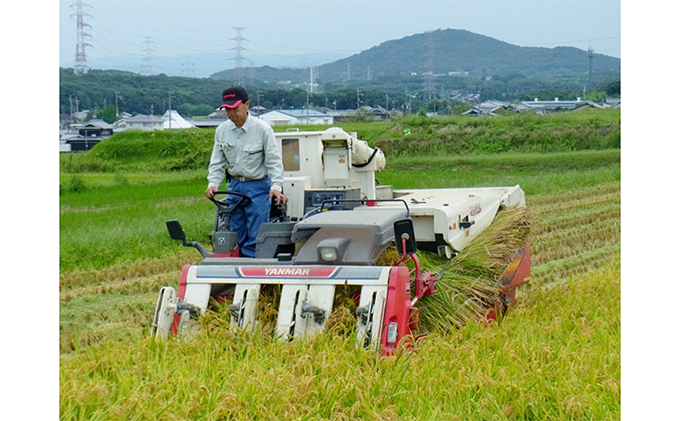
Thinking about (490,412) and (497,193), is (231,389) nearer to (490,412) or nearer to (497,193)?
(490,412)

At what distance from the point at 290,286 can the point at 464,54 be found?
193 ft

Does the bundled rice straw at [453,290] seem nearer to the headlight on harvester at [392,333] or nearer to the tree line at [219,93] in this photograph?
the headlight on harvester at [392,333]

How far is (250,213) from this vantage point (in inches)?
265

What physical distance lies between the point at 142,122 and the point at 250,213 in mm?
48748

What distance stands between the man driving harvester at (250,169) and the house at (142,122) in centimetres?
4575

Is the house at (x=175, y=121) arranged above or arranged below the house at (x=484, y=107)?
below

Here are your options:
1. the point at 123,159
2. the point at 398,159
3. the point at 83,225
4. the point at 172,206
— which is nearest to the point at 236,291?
the point at 83,225

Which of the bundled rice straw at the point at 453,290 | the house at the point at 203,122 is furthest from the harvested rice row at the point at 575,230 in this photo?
the house at the point at 203,122

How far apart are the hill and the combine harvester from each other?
89.8ft

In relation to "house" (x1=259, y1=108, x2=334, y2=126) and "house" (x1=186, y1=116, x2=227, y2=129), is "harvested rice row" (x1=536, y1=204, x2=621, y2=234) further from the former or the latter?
"house" (x1=186, y1=116, x2=227, y2=129)

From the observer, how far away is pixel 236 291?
582cm

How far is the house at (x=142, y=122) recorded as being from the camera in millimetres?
52197

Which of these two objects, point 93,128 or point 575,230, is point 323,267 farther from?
point 93,128

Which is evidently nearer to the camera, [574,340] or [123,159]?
[574,340]
